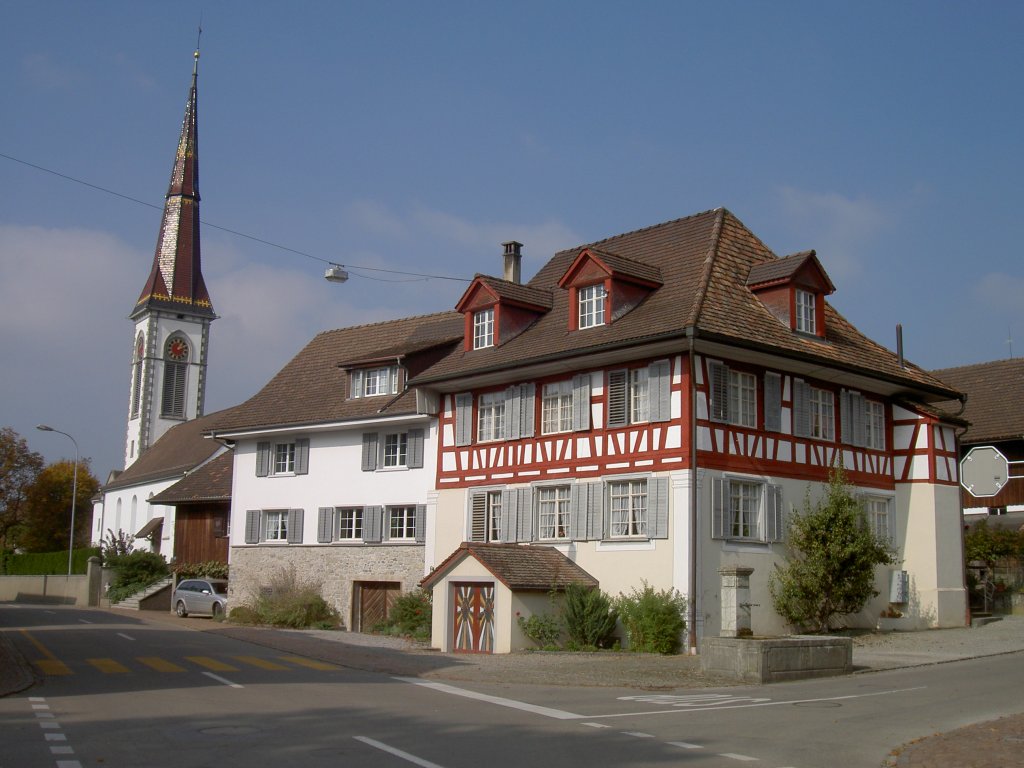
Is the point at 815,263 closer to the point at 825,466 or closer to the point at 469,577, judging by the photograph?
the point at 825,466

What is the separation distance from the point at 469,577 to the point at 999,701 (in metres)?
13.3

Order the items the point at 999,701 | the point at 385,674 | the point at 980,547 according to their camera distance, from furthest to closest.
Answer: the point at 980,547
the point at 385,674
the point at 999,701

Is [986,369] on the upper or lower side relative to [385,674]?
upper

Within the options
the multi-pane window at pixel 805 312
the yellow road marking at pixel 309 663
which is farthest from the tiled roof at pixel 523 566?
the multi-pane window at pixel 805 312

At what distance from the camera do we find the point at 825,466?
29.0 meters

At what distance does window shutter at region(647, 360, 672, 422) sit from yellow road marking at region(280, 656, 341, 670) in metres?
9.16

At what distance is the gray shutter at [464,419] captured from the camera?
31.5m

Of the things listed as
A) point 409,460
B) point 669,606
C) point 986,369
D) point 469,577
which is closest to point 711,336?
point 669,606

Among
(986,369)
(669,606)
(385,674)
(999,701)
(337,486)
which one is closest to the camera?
(999,701)

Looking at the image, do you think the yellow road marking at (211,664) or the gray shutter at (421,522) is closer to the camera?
the yellow road marking at (211,664)

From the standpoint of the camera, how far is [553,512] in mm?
28922

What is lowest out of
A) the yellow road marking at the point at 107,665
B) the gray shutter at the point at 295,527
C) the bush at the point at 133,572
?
the yellow road marking at the point at 107,665

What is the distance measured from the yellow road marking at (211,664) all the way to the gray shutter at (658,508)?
385 inches

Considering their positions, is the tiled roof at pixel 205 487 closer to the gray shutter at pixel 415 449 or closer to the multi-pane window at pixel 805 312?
the gray shutter at pixel 415 449
